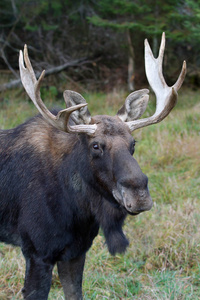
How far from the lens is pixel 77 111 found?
10.8 ft

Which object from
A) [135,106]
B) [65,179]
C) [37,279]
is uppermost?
[135,106]

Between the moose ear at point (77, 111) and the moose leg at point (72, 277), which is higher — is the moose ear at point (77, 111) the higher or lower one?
the higher one

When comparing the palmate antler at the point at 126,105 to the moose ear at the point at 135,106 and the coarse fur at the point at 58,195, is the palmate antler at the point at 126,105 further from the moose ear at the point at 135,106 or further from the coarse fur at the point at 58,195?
the coarse fur at the point at 58,195

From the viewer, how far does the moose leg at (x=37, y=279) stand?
3.25 metres

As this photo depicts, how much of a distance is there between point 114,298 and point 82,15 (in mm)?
10812

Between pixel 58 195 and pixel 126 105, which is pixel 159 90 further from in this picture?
pixel 58 195

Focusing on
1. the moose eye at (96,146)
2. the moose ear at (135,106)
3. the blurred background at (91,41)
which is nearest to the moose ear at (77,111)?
the moose eye at (96,146)

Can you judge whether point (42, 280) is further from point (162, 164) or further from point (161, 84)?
point (162, 164)

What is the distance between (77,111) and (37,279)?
4.71ft

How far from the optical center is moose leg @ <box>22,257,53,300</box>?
3.25 metres

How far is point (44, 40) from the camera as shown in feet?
42.7

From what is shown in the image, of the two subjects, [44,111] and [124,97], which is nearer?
[44,111]

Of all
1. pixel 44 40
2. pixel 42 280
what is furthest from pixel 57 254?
A: pixel 44 40

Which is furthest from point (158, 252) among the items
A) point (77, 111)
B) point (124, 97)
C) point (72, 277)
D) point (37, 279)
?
point (124, 97)
